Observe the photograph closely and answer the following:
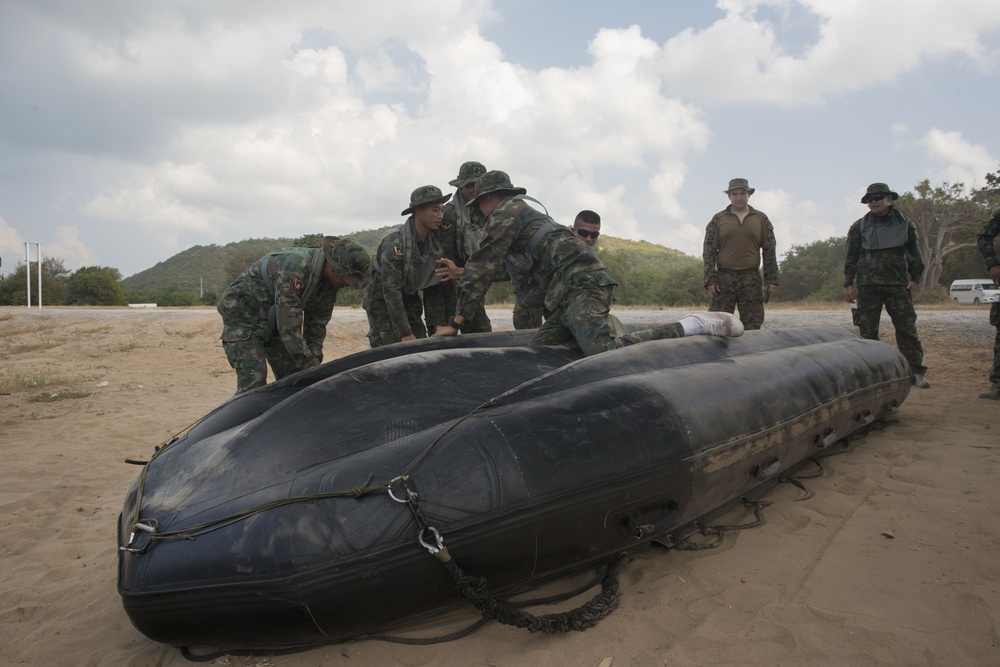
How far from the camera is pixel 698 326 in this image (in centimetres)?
476

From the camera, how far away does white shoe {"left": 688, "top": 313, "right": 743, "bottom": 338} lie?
15.6 ft

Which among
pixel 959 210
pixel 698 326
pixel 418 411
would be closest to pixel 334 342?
pixel 698 326

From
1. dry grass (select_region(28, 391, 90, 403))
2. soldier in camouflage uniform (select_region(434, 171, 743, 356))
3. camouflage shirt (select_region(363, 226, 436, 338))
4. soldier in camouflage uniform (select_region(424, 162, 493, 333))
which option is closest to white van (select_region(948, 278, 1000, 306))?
soldier in camouflage uniform (select_region(424, 162, 493, 333))

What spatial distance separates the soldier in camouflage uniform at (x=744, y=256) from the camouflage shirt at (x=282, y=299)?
4484mm

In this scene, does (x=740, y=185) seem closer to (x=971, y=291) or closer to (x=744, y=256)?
(x=744, y=256)

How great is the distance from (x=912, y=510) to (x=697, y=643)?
201 cm

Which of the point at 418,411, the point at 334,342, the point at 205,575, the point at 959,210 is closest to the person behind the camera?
the point at 205,575

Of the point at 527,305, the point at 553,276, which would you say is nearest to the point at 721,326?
the point at 553,276

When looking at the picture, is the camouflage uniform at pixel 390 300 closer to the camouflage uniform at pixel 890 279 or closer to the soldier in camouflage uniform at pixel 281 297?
the soldier in camouflage uniform at pixel 281 297

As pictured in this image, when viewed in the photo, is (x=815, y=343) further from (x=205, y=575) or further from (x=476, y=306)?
(x=205, y=575)

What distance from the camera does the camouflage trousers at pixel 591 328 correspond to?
4.31m

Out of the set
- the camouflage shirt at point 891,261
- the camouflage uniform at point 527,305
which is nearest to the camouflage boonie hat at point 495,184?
the camouflage uniform at point 527,305

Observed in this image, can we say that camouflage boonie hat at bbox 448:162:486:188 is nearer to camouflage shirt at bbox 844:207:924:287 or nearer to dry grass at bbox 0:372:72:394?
camouflage shirt at bbox 844:207:924:287

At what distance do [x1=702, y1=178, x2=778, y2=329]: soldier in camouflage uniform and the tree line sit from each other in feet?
52.2
